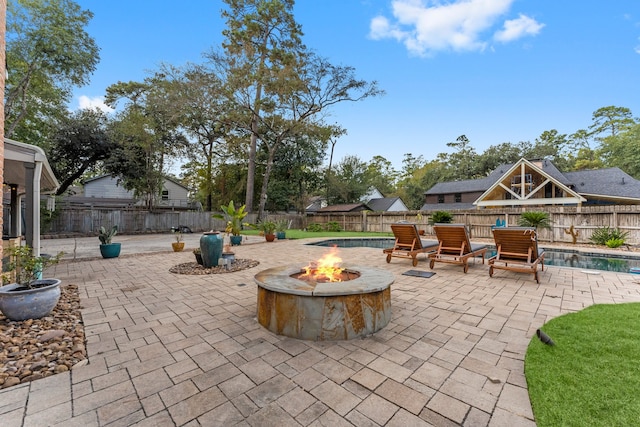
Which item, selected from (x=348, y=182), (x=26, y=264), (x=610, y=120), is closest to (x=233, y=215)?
(x=26, y=264)

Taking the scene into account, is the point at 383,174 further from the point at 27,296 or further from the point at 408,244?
the point at 27,296

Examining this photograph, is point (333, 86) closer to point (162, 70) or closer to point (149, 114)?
point (162, 70)

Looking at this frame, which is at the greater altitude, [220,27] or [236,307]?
[220,27]

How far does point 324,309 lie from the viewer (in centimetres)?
273

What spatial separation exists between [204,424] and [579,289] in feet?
19.6

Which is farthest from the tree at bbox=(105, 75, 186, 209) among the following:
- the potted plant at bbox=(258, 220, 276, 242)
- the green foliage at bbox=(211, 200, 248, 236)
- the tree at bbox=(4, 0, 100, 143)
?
the green foliage at bbox=(211, 200, 248, 236)

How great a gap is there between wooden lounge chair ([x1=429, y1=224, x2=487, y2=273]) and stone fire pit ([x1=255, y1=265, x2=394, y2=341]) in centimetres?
391

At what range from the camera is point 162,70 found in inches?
795

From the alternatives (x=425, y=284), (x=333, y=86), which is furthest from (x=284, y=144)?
(x=425, y=284)

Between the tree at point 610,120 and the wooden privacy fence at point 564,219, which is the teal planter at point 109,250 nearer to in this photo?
the wooden privacy fence at point 564,219

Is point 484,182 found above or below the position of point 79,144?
below

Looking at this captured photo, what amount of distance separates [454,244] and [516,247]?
1.25 meters

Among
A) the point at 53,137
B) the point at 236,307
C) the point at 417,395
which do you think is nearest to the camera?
the point at 417,395

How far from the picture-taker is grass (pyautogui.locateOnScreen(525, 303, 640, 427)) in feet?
5.36
